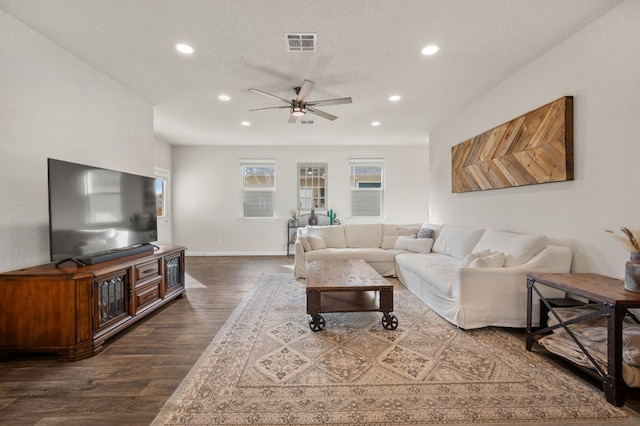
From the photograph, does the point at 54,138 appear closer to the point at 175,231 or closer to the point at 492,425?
the point at 492,425

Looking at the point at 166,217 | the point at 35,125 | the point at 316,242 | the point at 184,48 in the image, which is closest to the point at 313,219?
the point at 316,242

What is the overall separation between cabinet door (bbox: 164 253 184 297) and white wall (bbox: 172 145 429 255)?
339 cm

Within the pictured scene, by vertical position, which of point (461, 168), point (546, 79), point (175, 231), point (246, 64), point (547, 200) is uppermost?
point (246, 64)

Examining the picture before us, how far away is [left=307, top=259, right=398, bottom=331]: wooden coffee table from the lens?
2711mm

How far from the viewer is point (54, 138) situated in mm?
2680

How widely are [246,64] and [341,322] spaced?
9.45 ft

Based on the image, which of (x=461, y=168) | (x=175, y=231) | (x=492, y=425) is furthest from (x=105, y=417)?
(x=175, y=231)

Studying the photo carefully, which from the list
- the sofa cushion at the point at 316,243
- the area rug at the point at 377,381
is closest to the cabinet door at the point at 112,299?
the area rug at the point at 377,381

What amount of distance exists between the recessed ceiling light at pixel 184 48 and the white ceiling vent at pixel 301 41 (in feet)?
3.11

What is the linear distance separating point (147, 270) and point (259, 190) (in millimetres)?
4390

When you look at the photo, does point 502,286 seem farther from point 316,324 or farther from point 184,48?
point 184,48

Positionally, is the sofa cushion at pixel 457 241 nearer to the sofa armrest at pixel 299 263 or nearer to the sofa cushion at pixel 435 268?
the sofa cushion at pixel 435 268

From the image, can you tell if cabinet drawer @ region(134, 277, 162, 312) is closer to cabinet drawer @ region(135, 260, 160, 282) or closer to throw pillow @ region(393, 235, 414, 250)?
cabinet drawer @ region(135, 260, 160, 282)

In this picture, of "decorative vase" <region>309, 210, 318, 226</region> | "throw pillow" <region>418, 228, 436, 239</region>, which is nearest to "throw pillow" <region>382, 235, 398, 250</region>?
"throw pillow" <region>418, 228, 436, 239</region>
